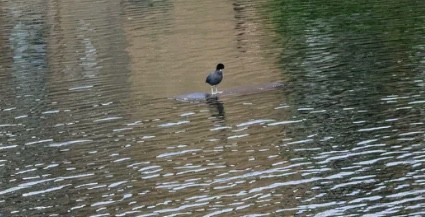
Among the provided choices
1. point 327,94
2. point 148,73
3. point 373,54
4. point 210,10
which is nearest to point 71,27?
point 210,10

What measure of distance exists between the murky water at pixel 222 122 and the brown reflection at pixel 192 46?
20 centimetres

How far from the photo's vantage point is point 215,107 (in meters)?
39.4

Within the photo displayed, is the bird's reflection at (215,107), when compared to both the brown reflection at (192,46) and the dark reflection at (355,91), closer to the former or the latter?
the brown reflection at (192,46)

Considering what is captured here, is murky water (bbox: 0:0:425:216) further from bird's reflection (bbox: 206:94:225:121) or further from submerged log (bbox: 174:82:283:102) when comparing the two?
submerged log (bbox: 174:82:283:102)

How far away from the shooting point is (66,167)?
3100 centimetres

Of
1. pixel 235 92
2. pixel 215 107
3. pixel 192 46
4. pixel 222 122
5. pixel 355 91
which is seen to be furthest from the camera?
pixel 192 46

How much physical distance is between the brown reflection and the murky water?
20 centimetres

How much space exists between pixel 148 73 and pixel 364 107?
15940 mm

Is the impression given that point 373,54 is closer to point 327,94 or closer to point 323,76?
point 323,76

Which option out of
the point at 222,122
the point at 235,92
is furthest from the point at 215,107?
the point at 222,122

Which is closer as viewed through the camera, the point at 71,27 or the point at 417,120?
the point at 417,120

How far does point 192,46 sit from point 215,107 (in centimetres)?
1938

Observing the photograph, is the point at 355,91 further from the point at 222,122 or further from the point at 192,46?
the point at 192,46

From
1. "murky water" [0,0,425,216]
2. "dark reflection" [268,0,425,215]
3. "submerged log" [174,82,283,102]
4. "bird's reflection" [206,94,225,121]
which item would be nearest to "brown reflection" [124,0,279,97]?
"murky water" [0,0,425,216]
